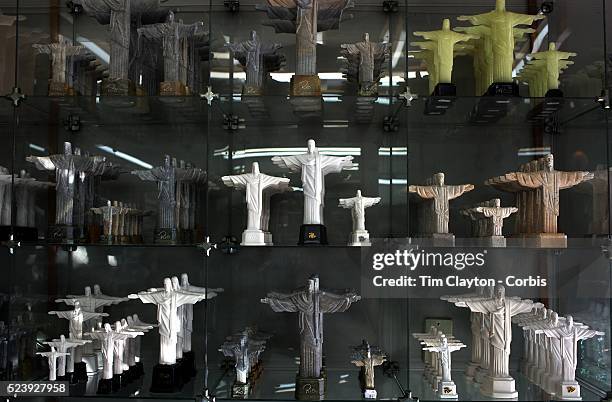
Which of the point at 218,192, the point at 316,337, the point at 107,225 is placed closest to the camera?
the point at 316,337

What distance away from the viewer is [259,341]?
6.78 feet

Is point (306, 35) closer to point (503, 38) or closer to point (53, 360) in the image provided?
point (503, 38)

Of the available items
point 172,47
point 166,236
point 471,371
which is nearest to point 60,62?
point 172,47

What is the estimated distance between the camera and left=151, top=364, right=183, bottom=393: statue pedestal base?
1.95 metres

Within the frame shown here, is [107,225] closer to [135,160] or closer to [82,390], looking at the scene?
[135,160]

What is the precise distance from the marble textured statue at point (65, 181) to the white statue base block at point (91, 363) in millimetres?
388

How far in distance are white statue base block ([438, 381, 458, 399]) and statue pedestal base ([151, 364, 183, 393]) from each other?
0.80m

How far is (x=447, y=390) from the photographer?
1.91 metres

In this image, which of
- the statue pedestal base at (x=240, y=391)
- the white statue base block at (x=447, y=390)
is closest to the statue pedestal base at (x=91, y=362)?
the statue pedestal base at (x=240, y=391)

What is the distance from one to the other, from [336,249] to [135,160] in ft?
2.64

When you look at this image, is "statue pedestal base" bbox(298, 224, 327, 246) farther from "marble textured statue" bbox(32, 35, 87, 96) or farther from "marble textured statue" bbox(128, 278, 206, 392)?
"marble textured statue" bbox(32, 35, 87, 96)

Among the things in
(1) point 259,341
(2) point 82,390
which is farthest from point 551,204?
(2) point 82,390

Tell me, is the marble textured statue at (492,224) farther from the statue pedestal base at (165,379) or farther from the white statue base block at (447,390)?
the statue pedestal base at (165,379)

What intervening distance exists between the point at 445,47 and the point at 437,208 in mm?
517
